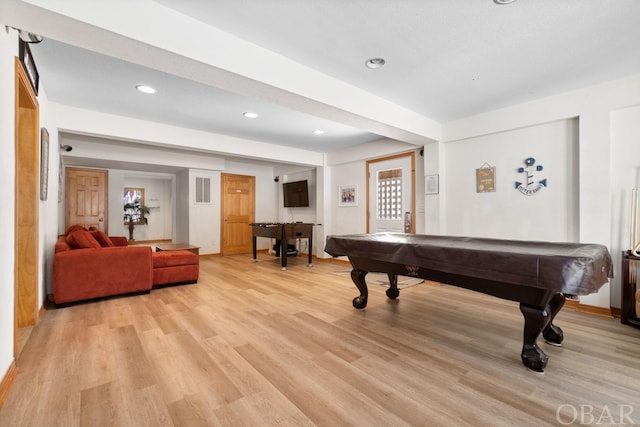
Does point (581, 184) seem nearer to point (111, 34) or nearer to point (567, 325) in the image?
point (567, 325)

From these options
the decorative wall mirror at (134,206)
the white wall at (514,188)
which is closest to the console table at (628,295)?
the white wall at (514,188)

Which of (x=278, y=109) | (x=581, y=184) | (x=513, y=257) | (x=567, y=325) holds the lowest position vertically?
(x=567, y=325)

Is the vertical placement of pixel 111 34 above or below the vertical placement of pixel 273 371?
above

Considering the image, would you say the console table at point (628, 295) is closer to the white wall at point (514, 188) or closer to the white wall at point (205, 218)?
the white wall at point (514, 188)

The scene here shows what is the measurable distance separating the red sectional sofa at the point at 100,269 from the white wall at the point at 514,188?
4.33m

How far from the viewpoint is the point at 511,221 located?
156 inches

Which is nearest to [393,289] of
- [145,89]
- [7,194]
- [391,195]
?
[391,195]

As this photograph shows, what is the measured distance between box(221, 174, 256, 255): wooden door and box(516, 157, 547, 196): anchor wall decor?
6392 millimetres

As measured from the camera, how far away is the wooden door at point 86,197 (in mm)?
6895

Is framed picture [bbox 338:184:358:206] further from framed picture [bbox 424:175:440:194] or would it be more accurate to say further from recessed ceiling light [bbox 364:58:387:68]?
recessed ceiling light [bbox 364:58:387:68]

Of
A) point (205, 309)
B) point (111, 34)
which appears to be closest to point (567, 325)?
point (205, 309)

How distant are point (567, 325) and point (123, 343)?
4077 millimetres

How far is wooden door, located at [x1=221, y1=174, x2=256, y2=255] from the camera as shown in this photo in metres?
7.84

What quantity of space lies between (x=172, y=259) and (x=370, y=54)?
149 inches
